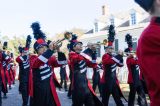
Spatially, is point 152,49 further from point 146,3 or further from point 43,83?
point 43,83

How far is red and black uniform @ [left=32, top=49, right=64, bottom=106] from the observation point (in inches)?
279

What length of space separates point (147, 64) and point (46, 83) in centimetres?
513

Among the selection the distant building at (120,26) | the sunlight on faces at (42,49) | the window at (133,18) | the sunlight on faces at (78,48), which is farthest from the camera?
the window at (133,18)

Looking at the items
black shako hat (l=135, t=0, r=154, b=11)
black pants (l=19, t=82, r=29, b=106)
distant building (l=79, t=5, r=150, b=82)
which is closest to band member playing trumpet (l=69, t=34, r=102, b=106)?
black pants (l=19, t=82, r=29, b=106)

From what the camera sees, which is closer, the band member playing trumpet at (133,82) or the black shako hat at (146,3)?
the black shako hat at (146,3)

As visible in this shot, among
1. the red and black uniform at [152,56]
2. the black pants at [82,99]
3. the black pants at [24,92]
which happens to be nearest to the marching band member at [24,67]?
the black pants at [24,92]

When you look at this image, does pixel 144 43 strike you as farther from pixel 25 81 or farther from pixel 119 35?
pixel 119 35

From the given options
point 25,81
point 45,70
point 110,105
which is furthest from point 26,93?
point 45,70

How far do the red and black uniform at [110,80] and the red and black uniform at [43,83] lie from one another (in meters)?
3.46

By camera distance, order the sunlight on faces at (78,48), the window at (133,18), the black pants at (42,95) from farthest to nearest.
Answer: the window at (133,18), the sunlight on faces at (78,48), the black pants at (42,95)

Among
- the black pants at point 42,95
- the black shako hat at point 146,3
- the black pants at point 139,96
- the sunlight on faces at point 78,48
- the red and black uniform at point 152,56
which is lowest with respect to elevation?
the black pants at point 139,96

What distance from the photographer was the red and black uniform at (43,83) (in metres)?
7.09

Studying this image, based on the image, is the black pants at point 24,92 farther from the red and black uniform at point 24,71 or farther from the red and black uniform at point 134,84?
the red and black uniform at point 134,84

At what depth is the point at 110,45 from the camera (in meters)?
11.5
